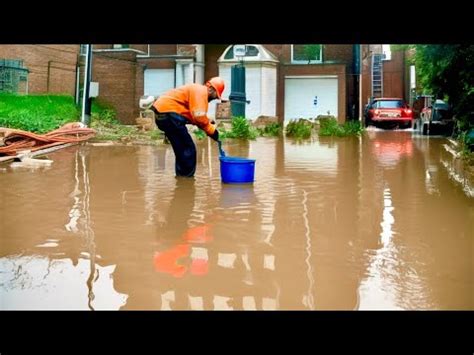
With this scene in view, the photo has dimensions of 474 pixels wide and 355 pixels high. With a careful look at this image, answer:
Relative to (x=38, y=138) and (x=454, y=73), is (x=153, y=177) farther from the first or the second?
(x=454, y=73)

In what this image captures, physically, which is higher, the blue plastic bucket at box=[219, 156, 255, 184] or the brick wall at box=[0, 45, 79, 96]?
the brick wall at box=[0, 45, 79, 96]

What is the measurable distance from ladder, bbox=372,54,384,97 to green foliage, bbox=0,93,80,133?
24428 mm

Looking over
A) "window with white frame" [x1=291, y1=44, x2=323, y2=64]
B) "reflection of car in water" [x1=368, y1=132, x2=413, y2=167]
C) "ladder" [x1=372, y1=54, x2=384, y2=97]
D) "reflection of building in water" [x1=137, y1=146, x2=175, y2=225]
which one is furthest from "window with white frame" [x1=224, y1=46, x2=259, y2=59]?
"ladder" [x1=372, y1=54, x2=384, y2=97]

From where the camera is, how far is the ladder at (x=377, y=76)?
45500 mm

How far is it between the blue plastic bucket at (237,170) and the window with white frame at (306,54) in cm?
2261

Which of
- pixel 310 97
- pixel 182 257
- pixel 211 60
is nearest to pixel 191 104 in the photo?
pixel 182 257

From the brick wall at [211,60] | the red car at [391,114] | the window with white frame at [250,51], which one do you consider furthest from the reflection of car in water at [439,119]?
the brick wall at [211,60]

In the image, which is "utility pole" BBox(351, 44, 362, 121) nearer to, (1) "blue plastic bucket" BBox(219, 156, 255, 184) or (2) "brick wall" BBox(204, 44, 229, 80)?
(2) "brick wall" BBox(204, 44, 229, 80)

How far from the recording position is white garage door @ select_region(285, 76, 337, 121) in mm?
31766

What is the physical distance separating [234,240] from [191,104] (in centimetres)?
428
